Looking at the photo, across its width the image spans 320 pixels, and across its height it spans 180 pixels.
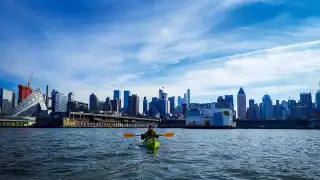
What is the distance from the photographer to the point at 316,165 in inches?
1047

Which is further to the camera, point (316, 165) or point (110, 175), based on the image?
point (316, 165)

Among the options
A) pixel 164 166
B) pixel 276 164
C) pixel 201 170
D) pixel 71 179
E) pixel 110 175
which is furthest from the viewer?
pixel 276 164

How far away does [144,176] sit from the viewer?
67.7 ft

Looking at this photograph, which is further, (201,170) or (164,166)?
(164,166)

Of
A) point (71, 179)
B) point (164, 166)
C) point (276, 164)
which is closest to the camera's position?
point (71, 179)

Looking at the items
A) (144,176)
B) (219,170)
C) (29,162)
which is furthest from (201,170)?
(29,162)

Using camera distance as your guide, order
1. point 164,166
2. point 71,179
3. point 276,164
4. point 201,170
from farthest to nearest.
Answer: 1. point 276,164
2. point 164,166
3. point 201,170
4. point 71,179

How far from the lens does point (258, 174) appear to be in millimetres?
21781

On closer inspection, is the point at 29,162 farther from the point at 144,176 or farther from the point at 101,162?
the point at 144,176

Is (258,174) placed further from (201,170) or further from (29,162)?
(29,162)

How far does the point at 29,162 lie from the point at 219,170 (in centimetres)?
1536

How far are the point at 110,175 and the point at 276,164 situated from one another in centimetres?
1469

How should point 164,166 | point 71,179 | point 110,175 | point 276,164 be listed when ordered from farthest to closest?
point 276,164
point 164,166
point 110,175
point 71,179

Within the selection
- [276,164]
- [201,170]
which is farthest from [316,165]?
[201,170]
